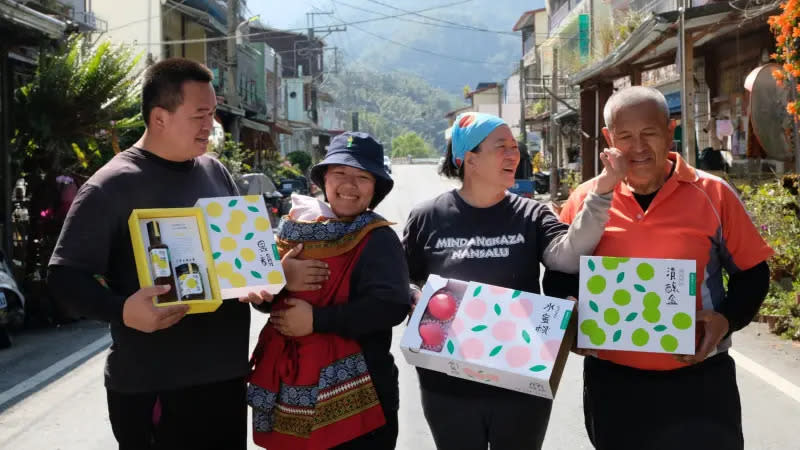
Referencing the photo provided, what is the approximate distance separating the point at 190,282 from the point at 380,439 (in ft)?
2.97

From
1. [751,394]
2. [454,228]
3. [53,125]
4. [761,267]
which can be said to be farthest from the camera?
[53,125]

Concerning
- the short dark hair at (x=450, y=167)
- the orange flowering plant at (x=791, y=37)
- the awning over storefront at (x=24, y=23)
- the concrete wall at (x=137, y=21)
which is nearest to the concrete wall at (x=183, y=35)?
the concrete wall at (x=137, y=21)

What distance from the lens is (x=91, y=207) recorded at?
8.94 ft

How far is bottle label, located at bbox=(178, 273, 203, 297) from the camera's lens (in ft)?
8.48

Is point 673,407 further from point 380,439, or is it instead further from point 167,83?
point 167,83

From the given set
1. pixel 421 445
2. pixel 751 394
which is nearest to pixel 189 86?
pixel 421 445

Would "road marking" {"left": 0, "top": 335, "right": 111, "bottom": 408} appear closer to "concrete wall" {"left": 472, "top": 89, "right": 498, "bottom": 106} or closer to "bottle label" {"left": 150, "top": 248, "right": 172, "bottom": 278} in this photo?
"bottle label" {"left": 150, "top": 248, "right": 172, "bottom": 278}

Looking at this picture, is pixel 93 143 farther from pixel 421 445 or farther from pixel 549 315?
pixel 549 315

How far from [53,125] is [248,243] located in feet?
25.5

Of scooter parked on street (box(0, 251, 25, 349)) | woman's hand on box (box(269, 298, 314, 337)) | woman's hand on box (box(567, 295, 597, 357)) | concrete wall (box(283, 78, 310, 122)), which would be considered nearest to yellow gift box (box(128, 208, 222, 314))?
woman's hand on box (box(269, 298, 314, 337))

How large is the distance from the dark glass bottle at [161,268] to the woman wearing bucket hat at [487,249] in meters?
0.99

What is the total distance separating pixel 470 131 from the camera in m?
3.12

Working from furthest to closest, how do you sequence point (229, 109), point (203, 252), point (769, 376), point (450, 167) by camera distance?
point (229, 109)
point (769, 376)
point (450, 167)
point (203, 252)

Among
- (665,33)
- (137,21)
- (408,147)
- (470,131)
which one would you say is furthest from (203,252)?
(408,147)
